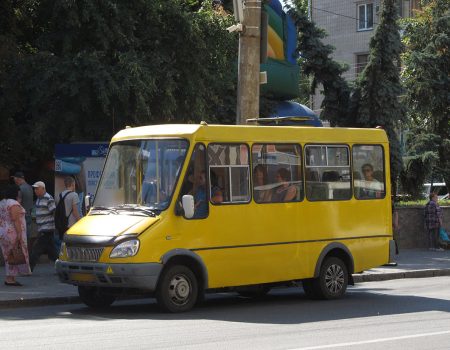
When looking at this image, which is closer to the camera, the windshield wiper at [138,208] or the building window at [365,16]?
the windshield wiper at [138,208]

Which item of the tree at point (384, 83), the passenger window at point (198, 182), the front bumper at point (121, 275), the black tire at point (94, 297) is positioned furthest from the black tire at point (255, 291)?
the tree at point (384, 83)

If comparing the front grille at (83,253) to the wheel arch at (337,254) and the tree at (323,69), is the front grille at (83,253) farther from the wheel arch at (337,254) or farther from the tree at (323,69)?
the tree at (323,69)

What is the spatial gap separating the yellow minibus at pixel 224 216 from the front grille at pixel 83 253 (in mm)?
22

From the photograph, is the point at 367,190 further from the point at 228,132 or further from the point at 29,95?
the point at 29,95

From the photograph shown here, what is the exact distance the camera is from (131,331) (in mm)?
11148

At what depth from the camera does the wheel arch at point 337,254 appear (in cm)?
1469

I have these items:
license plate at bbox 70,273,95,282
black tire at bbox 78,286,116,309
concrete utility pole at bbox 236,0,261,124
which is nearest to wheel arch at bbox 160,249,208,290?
license plate at bbox 70,273,95,282

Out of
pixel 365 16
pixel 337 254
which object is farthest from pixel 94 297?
pixel 365 16

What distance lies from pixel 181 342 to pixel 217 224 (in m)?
3.37

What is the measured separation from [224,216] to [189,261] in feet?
2.84

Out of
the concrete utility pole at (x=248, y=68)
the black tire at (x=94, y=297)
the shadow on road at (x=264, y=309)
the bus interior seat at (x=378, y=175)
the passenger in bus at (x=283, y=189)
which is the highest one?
the concrete utility pole at (x=248, y=68)

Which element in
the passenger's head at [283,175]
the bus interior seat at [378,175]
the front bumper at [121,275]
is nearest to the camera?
the front bumper at [121,275]

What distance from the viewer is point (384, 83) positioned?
27.2 metres

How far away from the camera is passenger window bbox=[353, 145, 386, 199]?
15.5 m
